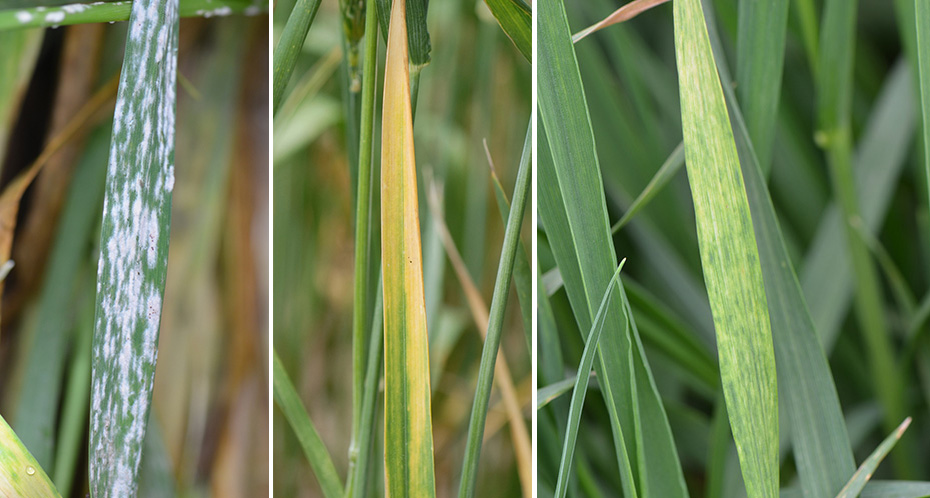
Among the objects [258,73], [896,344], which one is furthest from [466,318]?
[896,344]

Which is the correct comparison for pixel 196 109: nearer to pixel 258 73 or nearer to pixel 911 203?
pixel 258 73

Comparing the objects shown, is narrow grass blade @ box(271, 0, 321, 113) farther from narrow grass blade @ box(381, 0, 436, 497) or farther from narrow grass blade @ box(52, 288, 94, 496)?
narrow grass blade @ box(52, 288, 94, 496)

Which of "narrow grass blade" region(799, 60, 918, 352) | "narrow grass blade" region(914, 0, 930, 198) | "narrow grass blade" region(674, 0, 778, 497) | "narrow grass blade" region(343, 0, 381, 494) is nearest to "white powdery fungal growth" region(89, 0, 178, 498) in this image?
"narrow grass blade" region(343, 0, 381, 494)

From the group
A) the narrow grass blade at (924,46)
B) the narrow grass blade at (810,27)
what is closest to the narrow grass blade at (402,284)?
the narrow grass blade at (924,46)

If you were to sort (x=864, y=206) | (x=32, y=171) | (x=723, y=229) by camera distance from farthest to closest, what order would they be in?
(x=864, y=206) < (x=32, y=171) < (x=723, y=229)

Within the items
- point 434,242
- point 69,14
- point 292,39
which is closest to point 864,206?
point 434,242

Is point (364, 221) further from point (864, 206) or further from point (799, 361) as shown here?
point (864, 206)

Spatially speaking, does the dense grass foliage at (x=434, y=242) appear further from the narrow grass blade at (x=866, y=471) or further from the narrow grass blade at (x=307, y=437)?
the narrow grass blade at (x=866, y=471)
